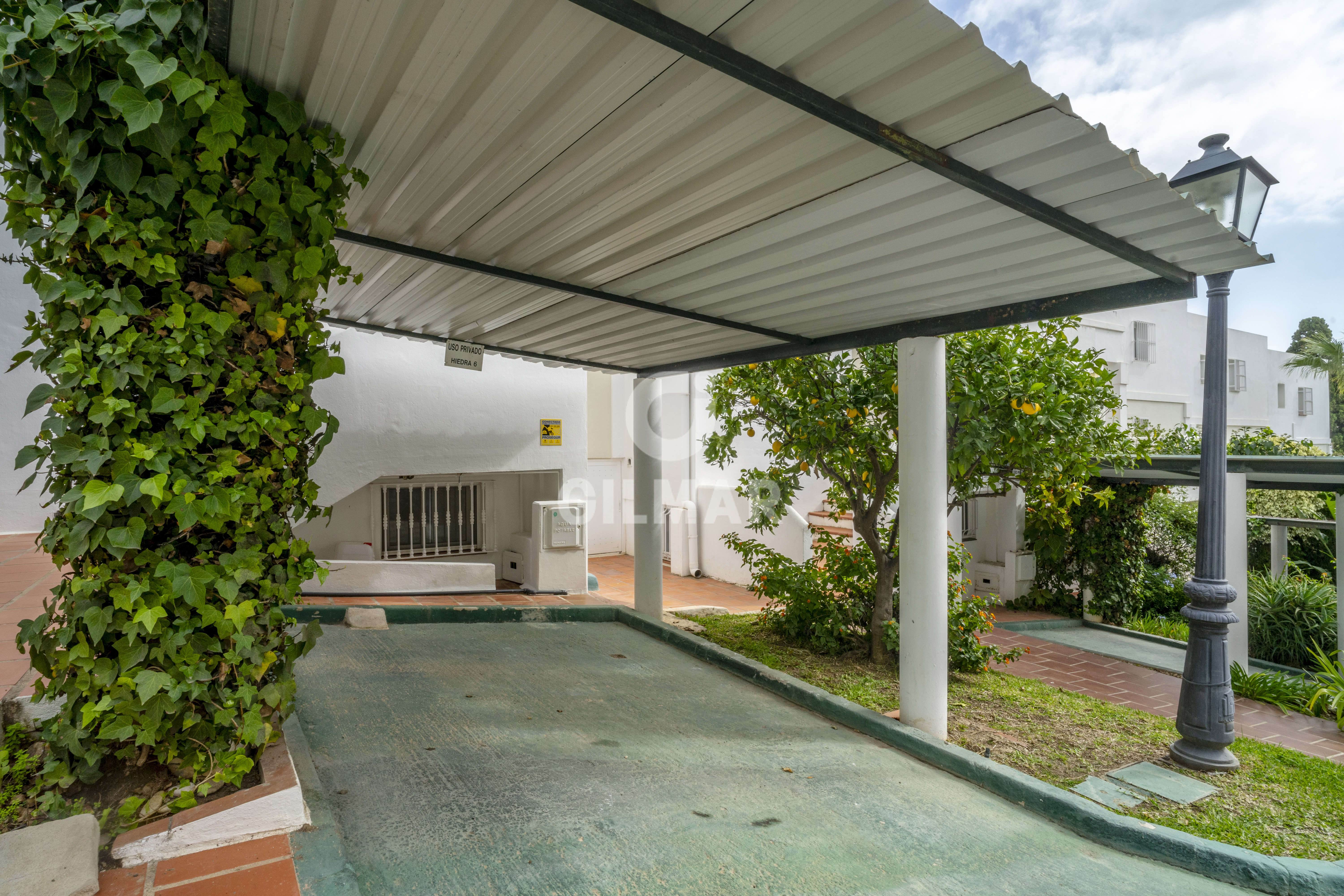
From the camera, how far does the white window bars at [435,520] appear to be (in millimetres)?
11141

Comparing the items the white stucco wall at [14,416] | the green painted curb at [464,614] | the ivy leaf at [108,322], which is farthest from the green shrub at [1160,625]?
the white stucco wall at [14,416]

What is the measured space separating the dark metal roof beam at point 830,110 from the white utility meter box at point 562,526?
22.6ft

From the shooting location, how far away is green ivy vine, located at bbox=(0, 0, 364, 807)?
6.92 feet

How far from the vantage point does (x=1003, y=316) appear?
443 cm

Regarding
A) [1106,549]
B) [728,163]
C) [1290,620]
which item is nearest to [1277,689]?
[1290,620]

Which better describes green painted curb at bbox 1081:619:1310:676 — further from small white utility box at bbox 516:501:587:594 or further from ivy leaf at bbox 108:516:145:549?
ivy leaf at bbox 108:516:145:549

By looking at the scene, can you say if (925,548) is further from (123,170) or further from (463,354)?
(463,354)

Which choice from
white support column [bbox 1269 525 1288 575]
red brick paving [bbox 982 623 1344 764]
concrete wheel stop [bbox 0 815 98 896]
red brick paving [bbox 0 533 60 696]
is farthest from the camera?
white support column [bbox 1269 525 1288 575]

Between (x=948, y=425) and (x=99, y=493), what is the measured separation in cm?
551

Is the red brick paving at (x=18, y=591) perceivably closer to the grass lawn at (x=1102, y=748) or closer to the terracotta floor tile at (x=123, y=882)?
the terracotta floor tile at (x=123, y=882)

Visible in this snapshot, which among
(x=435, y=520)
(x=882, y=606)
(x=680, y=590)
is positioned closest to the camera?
(x=882, y=606)

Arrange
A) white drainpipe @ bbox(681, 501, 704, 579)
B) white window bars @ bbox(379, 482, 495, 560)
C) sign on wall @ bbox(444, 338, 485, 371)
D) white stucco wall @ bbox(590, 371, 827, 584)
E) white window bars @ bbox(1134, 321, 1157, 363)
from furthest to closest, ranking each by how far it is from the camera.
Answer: white window bars @ bbox(1134, 321, 1157, 363), white drainpipe @ bbox(681, 501, 704, 579), white stucco wall @ bbox(590, 371, 827, 584), white window bars @ bbox(379, 482, 495, 560), sign on wall @ bbox(444, 338, 485, 371)

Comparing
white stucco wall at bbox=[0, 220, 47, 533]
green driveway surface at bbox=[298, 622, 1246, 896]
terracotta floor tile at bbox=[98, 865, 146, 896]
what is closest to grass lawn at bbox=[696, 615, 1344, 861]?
green driveway surface at bbox=[298, 622, 1246, 896]

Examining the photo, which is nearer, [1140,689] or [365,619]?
[365,619]
